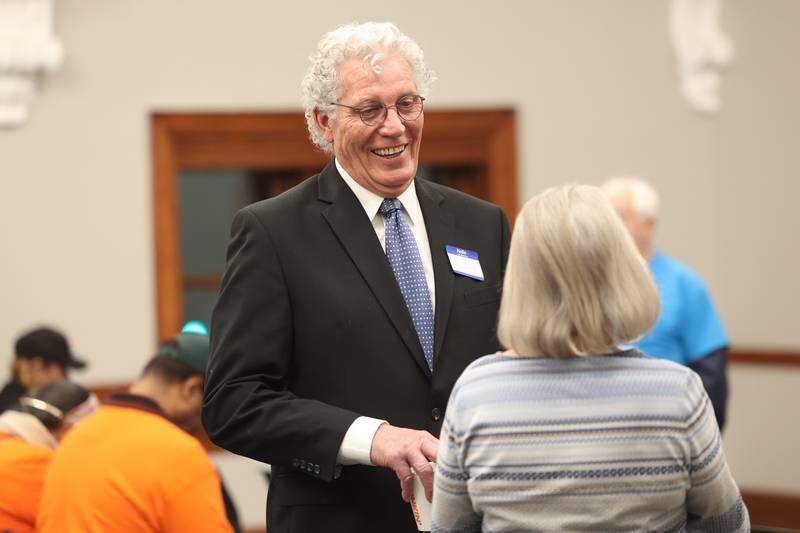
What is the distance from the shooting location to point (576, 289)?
1.74m

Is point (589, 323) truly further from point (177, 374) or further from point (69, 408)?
point (69, 408)

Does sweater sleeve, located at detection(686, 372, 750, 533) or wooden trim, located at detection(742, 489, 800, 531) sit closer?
sweater sleeve, located at detection(686, 372, 750, 533)

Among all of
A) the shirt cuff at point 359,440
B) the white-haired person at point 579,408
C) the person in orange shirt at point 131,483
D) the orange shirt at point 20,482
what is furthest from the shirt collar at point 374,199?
the orange shirt at point 20,482

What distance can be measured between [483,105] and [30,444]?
3499 mm

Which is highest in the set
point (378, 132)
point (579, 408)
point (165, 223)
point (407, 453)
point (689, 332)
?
point (378, 132)

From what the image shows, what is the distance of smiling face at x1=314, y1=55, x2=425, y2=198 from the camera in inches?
88.3

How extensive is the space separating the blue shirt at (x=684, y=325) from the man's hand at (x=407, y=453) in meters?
2.55

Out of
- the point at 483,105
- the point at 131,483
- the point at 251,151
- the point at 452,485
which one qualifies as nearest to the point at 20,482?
the point at 131,483

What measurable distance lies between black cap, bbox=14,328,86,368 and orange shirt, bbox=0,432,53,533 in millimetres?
1711

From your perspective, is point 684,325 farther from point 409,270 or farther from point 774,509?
point 774,509

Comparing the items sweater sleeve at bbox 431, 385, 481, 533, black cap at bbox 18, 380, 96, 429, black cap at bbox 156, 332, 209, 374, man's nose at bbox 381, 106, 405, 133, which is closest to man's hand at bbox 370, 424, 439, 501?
sweater sleeve at bbox 431, 385, 481, 533

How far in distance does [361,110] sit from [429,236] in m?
0.25

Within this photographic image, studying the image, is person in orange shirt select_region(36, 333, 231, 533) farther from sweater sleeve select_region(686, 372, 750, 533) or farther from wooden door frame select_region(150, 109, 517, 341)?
wooden door frame select_region(150, 109, 517, 341)

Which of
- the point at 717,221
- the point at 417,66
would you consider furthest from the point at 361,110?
the point at 717,221
